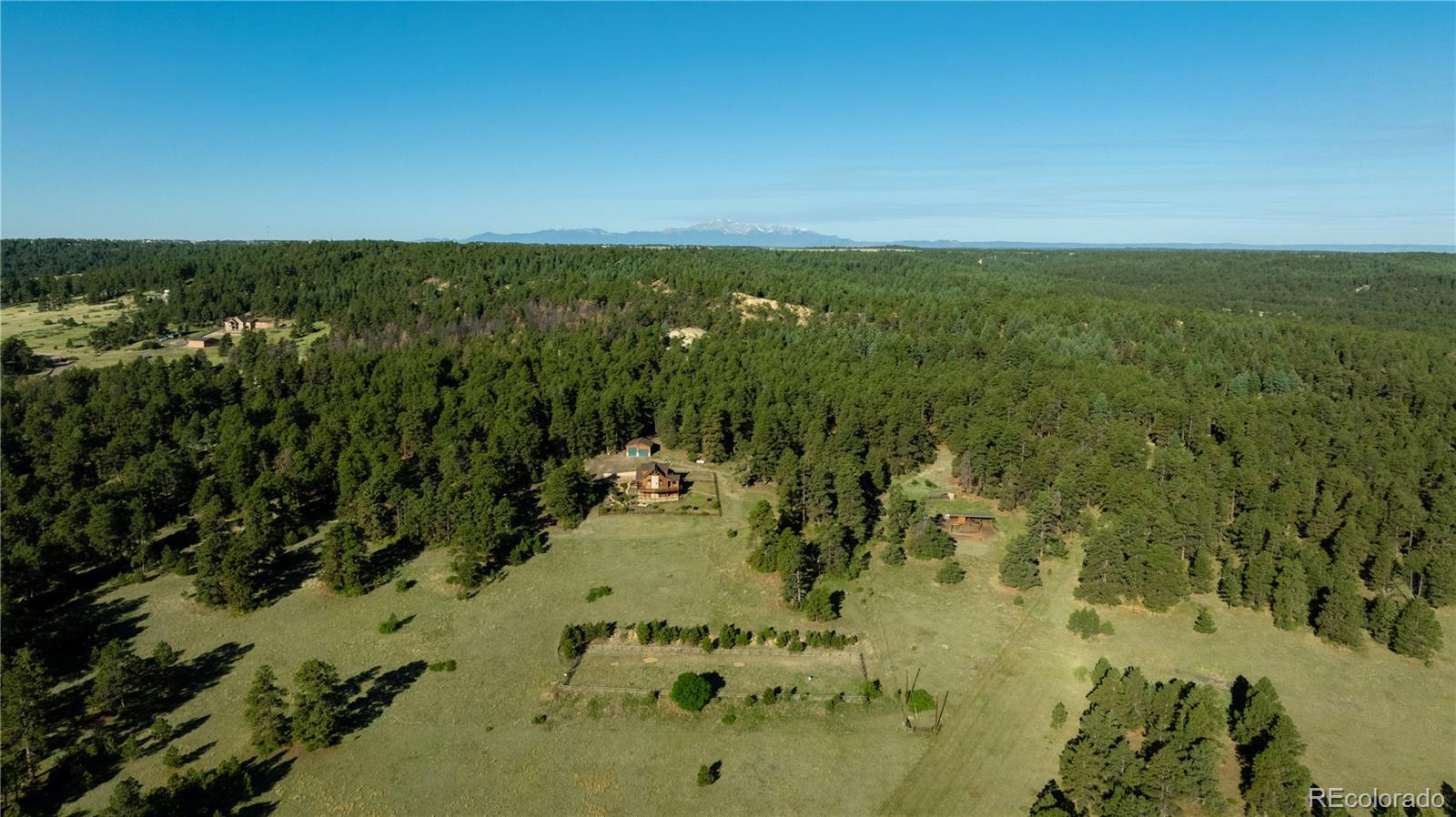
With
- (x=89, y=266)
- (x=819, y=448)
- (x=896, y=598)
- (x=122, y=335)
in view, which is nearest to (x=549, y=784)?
(x=896, y=598)

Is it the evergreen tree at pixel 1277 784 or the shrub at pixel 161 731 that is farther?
the shrub at pixel 161 731

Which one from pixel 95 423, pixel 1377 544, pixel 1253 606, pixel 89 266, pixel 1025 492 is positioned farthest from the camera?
pixel 89 266

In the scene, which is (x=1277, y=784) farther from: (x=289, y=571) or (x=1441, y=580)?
(x=289, y=571)

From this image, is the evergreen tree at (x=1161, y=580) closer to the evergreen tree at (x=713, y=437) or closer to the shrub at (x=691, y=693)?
the shrub at (x=691, y=693)

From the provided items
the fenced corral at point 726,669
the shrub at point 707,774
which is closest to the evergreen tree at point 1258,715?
the fenced corral at point 726,669

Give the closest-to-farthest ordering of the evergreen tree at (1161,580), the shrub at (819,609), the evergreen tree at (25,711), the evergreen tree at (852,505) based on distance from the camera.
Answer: the evergreen tree at (25,711)
the shrub at (819,609)
the evergreen tree at (1161,580)
the evergreen tree at (852,505)

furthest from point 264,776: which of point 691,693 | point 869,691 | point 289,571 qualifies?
point 869,691

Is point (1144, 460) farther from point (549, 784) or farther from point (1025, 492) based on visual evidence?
point (549, 784)
